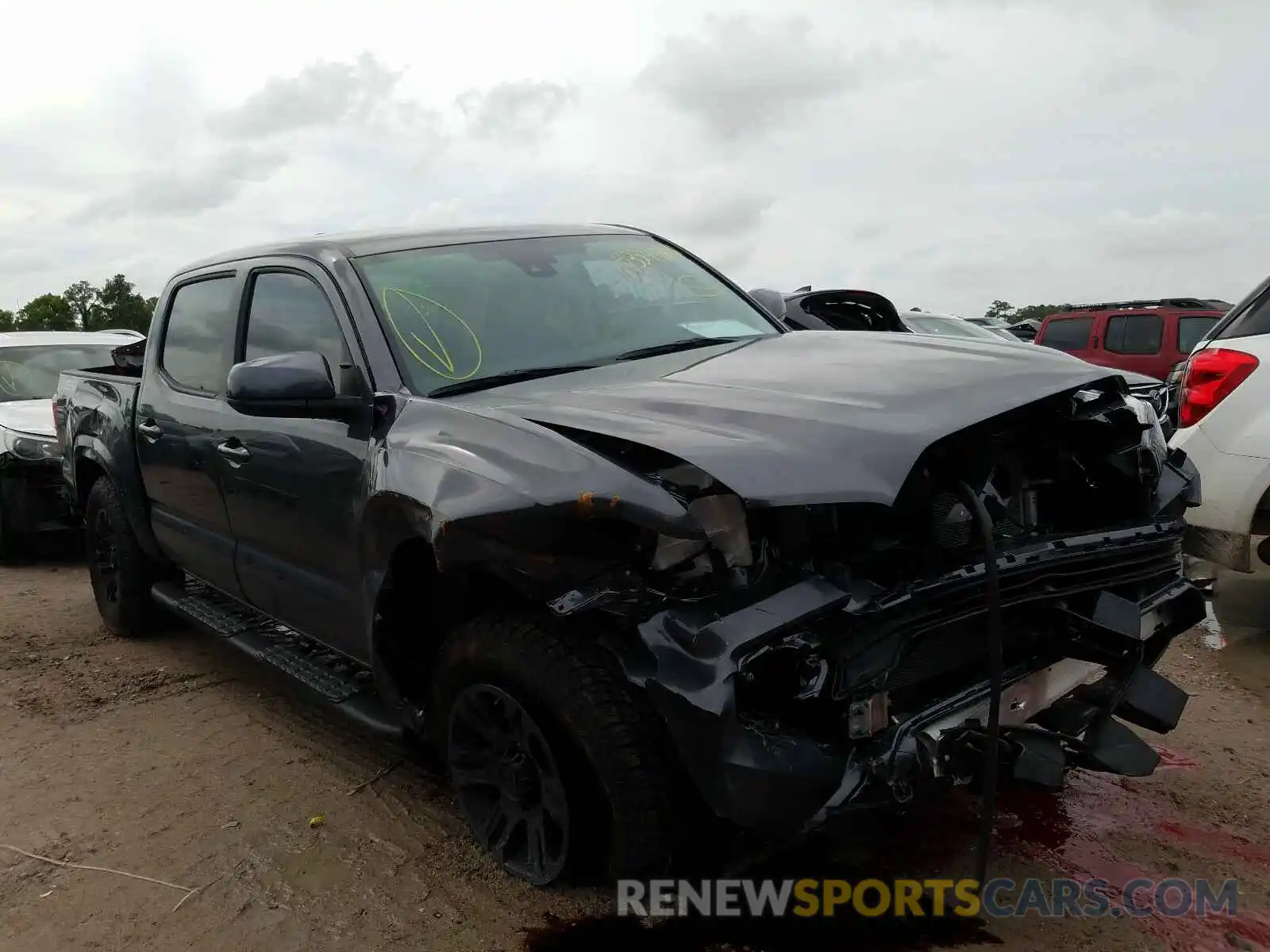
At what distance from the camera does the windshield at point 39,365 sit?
8.34 meters

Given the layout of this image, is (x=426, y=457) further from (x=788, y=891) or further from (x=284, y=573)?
(x=788, y=891)

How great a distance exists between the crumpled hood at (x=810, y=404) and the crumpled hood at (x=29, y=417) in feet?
19.8

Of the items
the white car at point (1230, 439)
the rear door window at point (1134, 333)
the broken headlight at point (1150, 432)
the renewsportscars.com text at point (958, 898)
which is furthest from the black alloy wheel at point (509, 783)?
the rear door window at point (1134, 333)

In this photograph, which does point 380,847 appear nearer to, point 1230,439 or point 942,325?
point 1230,439

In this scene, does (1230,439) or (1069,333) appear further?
(1069,333)

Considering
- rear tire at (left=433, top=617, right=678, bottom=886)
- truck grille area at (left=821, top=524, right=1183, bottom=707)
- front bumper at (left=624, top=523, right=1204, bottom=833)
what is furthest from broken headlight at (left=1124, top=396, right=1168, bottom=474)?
rear tire at (left=433, top=617, right=678, bottom=886)

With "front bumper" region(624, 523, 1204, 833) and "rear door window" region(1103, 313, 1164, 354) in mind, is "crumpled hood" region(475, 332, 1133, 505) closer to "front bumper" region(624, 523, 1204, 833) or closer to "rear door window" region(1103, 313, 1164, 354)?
"front bumper" region(624, 523, 1204, 833)

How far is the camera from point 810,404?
8.24 feet

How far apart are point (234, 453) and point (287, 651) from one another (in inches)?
28.8

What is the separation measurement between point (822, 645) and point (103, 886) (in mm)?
2252

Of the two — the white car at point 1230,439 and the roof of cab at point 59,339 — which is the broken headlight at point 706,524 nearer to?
the white car at point 1230,439

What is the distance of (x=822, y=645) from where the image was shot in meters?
2.15

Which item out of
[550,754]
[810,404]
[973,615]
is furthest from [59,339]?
[973,615]

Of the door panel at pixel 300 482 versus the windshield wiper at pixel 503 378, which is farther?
the door panel at pixel 300 482
